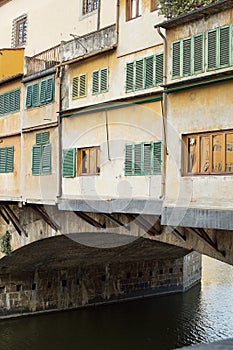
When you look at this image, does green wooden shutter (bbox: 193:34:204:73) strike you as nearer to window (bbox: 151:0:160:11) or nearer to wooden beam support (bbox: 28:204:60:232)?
window (bbox: 151:0:160:11)

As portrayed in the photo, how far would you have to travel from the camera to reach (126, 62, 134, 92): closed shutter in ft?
33.3

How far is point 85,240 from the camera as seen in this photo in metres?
14.6

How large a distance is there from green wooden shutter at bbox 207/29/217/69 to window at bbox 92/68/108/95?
297 cm

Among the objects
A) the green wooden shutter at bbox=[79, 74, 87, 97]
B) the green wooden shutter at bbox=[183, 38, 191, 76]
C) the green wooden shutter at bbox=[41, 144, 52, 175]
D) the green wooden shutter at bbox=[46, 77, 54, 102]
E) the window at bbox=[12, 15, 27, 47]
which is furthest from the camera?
the window at bbox=[12, 15, 27, 47]

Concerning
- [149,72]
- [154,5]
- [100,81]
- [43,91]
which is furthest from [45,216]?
[154,5]

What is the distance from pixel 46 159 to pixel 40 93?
1.63m

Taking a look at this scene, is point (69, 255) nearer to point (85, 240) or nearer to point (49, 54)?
point (85, 240)

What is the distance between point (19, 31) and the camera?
59.4 ft

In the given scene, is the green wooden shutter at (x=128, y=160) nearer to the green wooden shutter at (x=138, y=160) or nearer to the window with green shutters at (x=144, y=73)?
the green wooden shutter at (x=138, y=160)

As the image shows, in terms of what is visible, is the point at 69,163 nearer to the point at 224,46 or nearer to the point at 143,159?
the point at 143,159

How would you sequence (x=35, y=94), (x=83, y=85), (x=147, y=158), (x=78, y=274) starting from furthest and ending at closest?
(x=78, y=274)
(x=35, y=94)
(x=83, y=85)
(x=147, y=158)

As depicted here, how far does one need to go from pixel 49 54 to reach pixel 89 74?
3873mm

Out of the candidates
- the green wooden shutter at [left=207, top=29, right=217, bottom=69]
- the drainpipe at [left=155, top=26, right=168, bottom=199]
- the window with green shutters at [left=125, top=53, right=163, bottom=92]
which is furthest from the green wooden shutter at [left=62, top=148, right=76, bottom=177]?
the green wooden shutter at [left=207, top=29, right=217, bottom=69]

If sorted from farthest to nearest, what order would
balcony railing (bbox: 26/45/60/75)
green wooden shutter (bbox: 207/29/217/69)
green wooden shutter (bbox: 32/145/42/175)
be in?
balcony railing (bbox: 26/45/60/75), green wooden shutter (bbox: 32/145/42/175), green wooden shutter (bbox: 207/29/217/69)
